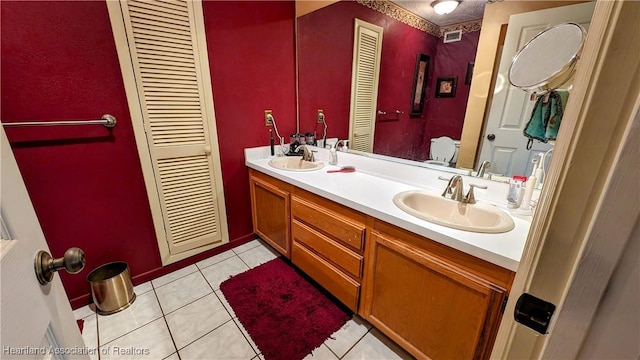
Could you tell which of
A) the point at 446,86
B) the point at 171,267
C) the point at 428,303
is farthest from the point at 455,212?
the point at 171,267

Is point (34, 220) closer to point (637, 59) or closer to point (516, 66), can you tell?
point (637, 59)

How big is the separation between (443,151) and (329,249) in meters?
0.86

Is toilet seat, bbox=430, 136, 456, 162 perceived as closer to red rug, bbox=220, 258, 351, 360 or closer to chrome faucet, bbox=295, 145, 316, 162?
chrome faucet, bbox=295, 145, 316, 162

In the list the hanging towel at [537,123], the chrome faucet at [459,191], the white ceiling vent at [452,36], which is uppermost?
the white ceiling vent at [452,36]

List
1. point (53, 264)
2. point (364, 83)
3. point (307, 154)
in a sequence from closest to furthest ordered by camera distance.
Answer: point (53, 264) → point (364, 83) → point (307, 154)

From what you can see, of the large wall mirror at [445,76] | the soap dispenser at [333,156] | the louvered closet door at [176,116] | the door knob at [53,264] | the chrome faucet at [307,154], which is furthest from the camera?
the chrome faucet at [307,154]

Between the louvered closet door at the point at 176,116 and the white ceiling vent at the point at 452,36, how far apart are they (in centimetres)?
150

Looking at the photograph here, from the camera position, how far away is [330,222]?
4.36 ft

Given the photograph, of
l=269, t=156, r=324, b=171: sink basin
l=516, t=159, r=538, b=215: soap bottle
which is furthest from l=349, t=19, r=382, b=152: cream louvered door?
l=516, t=159, r=538, b=215: soap bottle

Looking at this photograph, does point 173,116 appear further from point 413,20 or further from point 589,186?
point 589,186

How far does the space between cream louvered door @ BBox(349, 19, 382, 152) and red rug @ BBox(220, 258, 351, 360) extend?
109cm

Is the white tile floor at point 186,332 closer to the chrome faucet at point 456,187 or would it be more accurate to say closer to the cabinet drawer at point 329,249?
the cabinet drawer at point 329,249

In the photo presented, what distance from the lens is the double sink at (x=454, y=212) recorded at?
922 millimetres

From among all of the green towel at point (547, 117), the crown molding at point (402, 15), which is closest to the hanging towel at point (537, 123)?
the green towel at point (547, 117)
